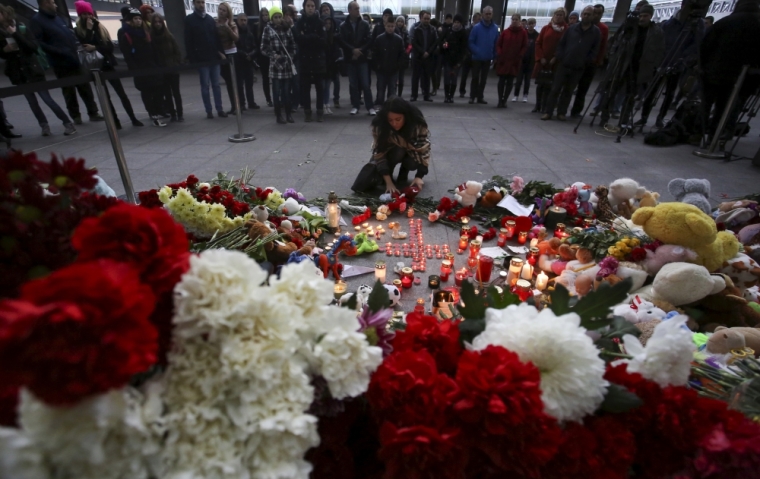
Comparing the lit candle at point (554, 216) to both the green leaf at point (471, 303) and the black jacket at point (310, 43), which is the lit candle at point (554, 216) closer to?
the green leaf at point (471, 303)

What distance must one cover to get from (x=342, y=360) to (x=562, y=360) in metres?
0.38

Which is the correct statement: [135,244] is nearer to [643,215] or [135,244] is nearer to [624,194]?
[643,215]

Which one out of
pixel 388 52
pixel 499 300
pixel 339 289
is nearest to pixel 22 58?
pixel 339 289

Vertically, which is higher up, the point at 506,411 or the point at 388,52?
the point at 388,52

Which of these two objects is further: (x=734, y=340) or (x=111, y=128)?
(x=111, y=128)

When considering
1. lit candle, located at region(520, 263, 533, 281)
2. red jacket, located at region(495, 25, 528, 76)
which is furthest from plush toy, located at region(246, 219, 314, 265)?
red jacket, located at region(495, 25, 528, 76)

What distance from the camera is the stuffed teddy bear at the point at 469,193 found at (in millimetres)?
3533

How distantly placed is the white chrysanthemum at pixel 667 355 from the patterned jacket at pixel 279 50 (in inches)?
265

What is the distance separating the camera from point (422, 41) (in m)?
8.36

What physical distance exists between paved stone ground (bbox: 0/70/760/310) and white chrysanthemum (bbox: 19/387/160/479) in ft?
7.85

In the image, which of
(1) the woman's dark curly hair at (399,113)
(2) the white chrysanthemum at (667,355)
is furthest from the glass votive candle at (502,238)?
(2) the white chrysanthemum at (667,355)

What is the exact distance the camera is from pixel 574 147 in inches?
235

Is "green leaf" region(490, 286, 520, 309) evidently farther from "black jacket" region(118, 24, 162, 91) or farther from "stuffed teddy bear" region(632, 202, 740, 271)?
"black jacket" region(118, 24, 162, 91)

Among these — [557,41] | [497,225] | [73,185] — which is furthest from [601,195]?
[557,41]
